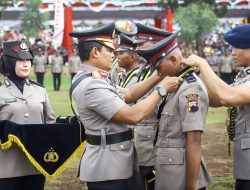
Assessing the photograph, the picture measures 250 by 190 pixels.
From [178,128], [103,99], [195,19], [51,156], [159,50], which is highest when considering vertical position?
[159,50]

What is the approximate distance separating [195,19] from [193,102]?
1080 inches

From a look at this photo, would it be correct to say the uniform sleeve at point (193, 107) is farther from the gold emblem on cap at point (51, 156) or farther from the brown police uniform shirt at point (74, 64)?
the brown police uniform shirt at point (74, 64)

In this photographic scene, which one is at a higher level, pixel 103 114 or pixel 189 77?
pixel 189 77

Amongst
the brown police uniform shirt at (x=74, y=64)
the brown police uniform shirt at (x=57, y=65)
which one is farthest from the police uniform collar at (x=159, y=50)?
the brown police uniform shirt at (x=74, y=64)

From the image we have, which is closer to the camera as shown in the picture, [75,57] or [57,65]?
[57,65]

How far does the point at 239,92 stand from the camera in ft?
12.8

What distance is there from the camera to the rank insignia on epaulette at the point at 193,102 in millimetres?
3893

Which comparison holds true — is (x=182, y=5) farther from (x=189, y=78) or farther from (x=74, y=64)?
(x=189, y=78)

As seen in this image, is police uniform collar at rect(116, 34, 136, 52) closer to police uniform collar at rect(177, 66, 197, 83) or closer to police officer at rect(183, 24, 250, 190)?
police officer at rect(183, 24, 250, 190)

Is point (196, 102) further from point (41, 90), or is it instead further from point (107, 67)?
point (41, 90)

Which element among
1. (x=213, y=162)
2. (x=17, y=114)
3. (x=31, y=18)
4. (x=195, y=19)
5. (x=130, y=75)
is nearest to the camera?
(x=17, y=114)

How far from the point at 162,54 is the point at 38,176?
1.80 m

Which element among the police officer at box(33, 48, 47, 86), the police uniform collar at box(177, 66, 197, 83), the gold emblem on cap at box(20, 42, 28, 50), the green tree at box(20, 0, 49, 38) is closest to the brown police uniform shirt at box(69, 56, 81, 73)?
the police officer at box(33, 48, 47, 86)

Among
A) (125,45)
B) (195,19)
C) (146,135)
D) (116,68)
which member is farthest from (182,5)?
(146,135)
